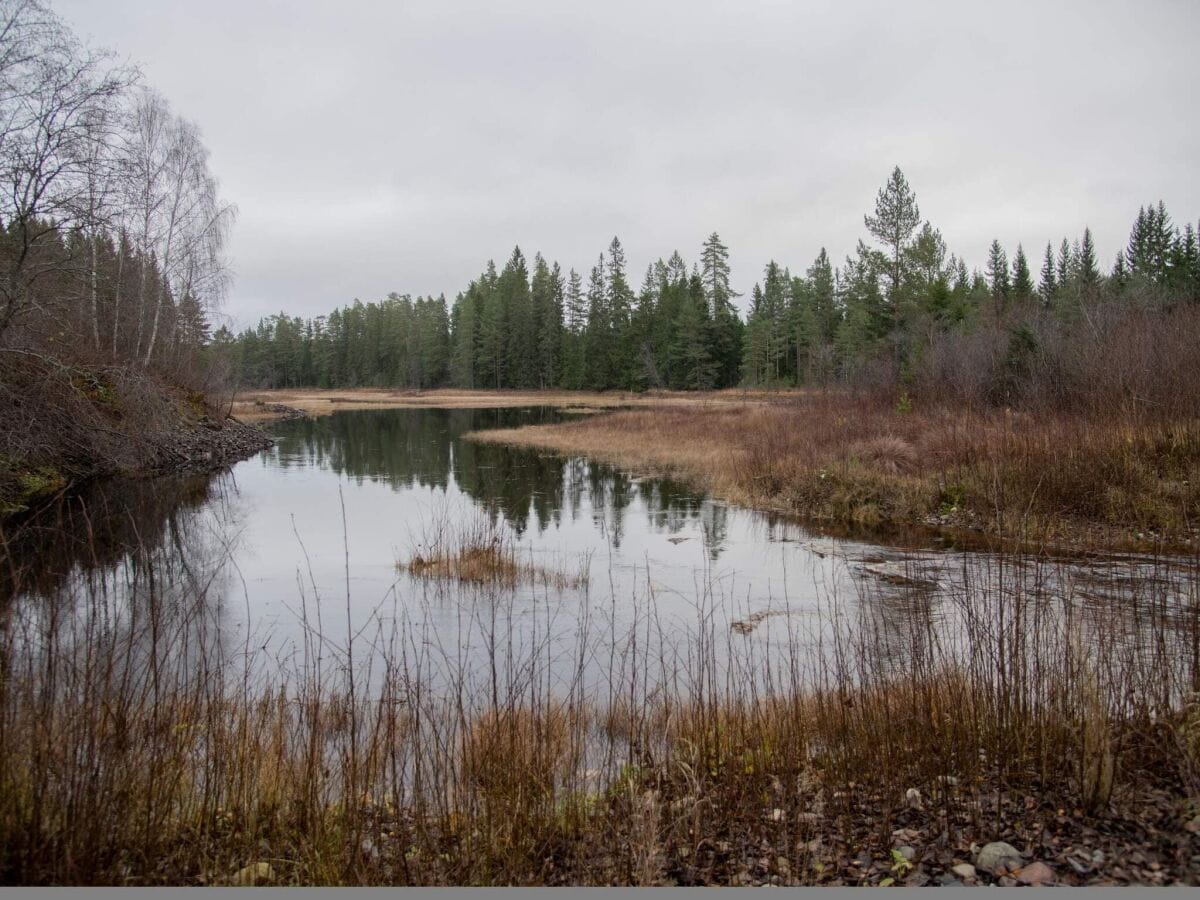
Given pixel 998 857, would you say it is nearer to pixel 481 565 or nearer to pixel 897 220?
pixel 481 565

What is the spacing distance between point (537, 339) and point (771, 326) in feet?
83.4

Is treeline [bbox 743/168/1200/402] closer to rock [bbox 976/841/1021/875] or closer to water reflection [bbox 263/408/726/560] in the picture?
water reflection [bbox 263/408/726/560]

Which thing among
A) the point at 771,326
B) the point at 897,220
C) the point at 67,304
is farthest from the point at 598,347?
the point at 67,304

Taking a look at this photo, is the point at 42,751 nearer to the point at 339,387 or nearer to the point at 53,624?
the point at 53,624

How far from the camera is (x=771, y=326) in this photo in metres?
68.4

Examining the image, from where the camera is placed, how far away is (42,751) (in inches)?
125

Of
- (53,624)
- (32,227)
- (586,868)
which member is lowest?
(586,868)

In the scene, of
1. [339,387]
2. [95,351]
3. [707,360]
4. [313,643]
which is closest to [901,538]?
[313,643]

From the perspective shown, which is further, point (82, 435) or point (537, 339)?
point (537, 339)

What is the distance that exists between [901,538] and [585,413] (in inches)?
1497

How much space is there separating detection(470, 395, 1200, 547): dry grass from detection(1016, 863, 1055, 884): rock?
6.02 meters

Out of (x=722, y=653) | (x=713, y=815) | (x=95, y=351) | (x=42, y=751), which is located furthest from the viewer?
(x=95, y=351)

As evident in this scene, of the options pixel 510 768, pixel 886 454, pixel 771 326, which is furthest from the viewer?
pixel 771 326

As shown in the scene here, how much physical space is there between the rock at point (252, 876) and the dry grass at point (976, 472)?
8017 millimetres
